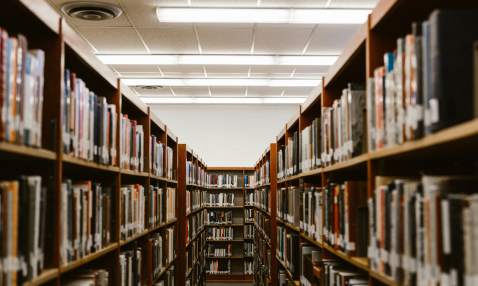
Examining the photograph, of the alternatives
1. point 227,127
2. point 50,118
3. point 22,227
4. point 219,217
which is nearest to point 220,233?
point 219,217

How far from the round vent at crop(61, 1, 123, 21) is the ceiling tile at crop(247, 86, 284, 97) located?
12.1 ft

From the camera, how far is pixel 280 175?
4.06 metres

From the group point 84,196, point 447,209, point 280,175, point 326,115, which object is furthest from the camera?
point 280,175

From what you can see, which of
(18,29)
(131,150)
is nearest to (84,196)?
(18,29)

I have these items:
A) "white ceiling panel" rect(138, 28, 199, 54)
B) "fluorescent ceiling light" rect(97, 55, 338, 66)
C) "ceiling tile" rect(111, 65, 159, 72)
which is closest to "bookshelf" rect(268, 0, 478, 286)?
"white ceiling panel" rect(138, 28, 199, 54)

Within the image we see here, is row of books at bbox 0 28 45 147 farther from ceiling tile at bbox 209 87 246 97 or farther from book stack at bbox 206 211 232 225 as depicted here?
book stack at bbox 206 211 232 225

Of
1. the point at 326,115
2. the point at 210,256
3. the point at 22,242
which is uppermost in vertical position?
the point at 326,115

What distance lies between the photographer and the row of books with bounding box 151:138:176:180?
3.11m

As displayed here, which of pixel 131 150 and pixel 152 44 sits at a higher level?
pixel 152 44

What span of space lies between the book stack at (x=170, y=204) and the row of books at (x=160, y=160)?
5.9 inches

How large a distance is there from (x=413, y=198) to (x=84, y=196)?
1275 millimetres

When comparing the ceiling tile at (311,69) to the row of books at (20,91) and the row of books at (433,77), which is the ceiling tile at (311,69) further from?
the row of books at (20,91)

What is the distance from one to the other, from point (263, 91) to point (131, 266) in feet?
19.7

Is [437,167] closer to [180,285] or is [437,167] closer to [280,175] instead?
[280,175]
